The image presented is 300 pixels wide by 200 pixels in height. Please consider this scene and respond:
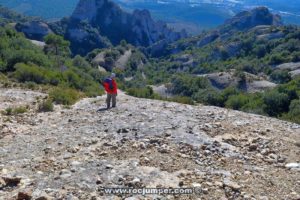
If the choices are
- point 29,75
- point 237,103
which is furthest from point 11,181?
point 237,103

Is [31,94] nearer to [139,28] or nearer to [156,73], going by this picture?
[156,73]

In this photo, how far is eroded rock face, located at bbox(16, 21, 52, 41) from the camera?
129 metres

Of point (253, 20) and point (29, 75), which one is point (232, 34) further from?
point (29, 75)

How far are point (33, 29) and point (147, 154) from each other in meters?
125

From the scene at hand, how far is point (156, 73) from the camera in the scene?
118375mm

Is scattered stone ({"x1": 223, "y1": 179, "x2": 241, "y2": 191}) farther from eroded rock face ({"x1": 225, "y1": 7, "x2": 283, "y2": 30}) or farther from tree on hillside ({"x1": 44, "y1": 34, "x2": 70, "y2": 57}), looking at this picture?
eroded rock face ({"x1": 225, "y1": 7, "x2": 283, "y2": 30})

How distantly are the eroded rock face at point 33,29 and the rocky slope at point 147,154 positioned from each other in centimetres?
11339

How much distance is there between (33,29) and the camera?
434 ft

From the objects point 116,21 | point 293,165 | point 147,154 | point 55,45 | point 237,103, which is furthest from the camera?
point 116,21

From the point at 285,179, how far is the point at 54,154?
676 centimetres

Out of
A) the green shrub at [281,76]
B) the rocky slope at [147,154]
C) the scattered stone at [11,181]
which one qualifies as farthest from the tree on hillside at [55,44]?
the scattered stone at [11,181]

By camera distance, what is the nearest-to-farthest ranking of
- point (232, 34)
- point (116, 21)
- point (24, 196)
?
point (24, 196) → point (232, 34) → point (116, 21)

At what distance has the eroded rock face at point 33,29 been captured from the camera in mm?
129125

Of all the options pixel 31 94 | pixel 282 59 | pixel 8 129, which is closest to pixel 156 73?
pixel 282 59
